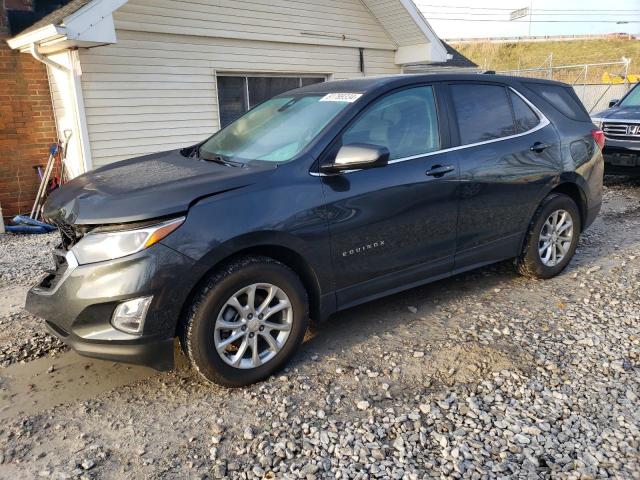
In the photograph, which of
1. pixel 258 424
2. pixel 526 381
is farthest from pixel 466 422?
pixel 258 424

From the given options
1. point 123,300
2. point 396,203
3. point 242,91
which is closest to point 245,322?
point 123,300

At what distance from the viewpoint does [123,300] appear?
278 cm

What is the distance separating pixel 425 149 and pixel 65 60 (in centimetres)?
597

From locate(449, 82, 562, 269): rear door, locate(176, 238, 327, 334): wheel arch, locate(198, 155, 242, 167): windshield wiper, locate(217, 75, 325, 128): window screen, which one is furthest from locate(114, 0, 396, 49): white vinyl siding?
locate(176, 238, 327, 334): wheel arch

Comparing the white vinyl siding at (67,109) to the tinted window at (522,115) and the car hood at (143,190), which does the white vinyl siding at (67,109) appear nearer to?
the car hood at (143,190)

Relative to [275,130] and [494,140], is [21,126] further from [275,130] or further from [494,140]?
[494,140]

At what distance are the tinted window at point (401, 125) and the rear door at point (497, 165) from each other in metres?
0.25

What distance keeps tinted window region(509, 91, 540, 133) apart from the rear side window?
9.8 inches

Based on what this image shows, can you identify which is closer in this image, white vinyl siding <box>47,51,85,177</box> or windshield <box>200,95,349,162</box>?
windshield <box>200,95,349,162</box>

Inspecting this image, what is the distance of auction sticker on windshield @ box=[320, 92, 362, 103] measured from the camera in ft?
12.0

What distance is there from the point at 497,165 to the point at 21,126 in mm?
7017

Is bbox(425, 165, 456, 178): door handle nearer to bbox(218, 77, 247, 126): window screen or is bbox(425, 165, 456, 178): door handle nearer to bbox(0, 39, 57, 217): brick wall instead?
bbox(218, 77, 247, 126): window screen

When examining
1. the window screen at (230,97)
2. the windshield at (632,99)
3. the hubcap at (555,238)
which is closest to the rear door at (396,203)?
the hubcap at (555,238)

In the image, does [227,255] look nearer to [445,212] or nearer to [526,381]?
[445,212]
